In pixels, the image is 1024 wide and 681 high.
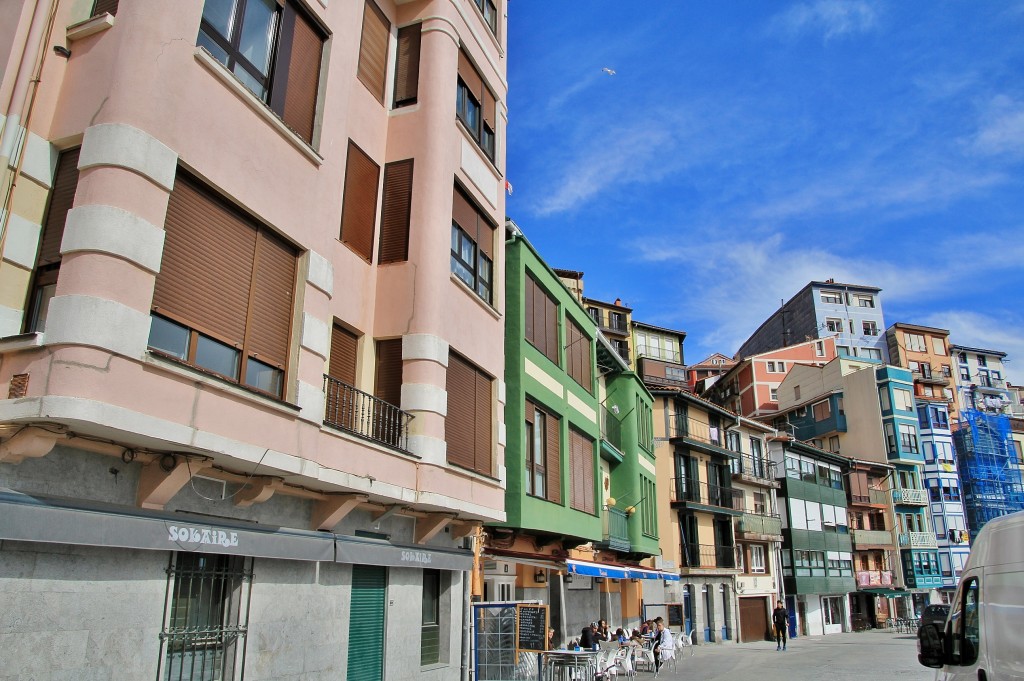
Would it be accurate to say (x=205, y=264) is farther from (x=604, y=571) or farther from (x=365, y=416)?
(x=604, y=571)

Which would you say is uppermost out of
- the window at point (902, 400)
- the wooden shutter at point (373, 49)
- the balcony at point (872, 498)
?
the window at point (902, 400)

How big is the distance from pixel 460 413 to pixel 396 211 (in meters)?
3.87

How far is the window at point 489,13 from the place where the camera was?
17.5 meters

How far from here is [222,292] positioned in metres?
9.02

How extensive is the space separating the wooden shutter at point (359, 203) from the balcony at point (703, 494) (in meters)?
32.3

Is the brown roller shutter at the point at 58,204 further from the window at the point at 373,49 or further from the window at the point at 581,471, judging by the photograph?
the window at the point at 581,471

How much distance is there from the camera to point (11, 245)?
769 cm

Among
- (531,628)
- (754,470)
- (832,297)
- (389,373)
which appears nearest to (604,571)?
(531,628)

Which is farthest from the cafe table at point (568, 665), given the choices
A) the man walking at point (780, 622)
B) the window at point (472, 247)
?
the man walking at point (780, 622)

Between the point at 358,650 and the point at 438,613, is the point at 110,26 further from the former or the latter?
the point at 438,613

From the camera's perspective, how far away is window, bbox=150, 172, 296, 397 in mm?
8320

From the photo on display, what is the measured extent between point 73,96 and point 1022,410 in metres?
107

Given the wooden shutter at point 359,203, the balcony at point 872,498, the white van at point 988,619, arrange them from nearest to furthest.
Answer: the white van at point 988,619
the wooden shutter at point 359,203
the balcony at point 872,498

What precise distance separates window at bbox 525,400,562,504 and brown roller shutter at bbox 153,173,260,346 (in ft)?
32.4
